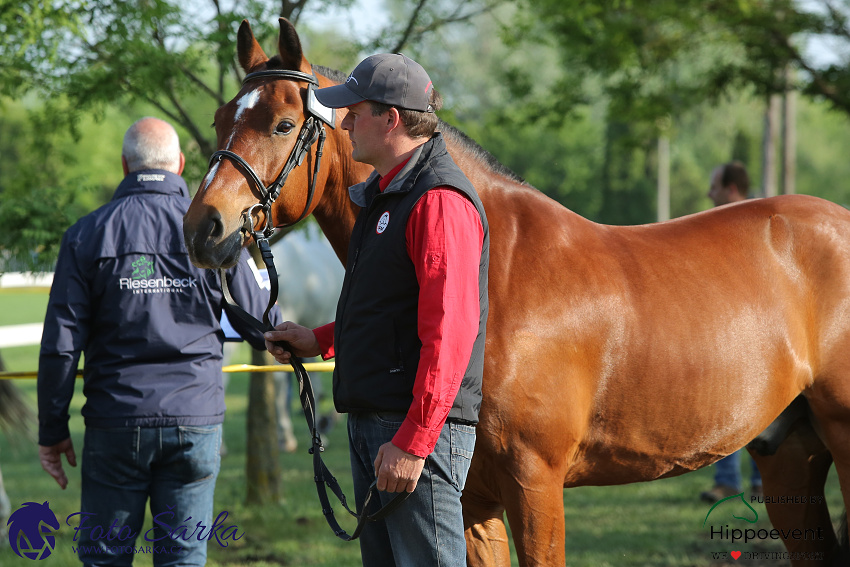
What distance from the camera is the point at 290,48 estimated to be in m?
2.52

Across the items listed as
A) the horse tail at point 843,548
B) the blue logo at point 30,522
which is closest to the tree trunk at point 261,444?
the blue logo at point 30,522

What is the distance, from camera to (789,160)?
50.1ft

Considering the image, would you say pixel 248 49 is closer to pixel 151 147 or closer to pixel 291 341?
pixel 151 147

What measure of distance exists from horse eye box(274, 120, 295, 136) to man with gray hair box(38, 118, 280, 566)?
80cm

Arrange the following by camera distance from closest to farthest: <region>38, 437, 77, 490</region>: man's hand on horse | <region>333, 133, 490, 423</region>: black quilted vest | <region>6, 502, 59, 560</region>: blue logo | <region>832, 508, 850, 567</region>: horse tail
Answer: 1. <region>333, 133, 490, 423</region>: black quilted vest
2. <region>38, 437, 77, 490</region>: man's hand on horse
3. <region>832, 508, 850, 567</region>: horse tail
4. <region>6, 502, 59, 560</region>: blue logo

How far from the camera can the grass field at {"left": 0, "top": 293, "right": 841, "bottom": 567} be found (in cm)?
464

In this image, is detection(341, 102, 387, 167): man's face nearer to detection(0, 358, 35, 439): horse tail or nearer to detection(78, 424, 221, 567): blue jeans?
detection(78, 424, 221, 567): blue jeans

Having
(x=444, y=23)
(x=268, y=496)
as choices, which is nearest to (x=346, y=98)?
(x=444, y=23)

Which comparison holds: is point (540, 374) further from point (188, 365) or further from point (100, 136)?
point (100, 136)

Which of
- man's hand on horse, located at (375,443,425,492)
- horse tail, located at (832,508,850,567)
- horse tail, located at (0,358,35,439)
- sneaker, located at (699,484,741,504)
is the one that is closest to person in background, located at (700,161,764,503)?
sneaker, located at (699,484,741,504)

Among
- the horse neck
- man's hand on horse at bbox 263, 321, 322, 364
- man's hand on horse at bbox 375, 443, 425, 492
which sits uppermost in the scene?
the horse neck

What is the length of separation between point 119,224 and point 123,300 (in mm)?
316

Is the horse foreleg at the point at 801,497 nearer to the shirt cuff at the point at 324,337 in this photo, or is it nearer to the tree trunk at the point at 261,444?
the shirt cuff at the point at 324,337

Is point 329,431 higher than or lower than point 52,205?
lower
